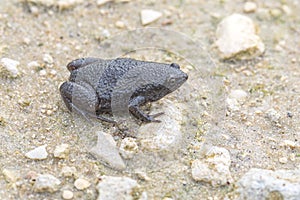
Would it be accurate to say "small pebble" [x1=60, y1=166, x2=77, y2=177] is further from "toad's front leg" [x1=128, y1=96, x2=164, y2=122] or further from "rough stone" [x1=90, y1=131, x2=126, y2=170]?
"toad's front leg" [x1=128, y1=96, x2=164, y2=122]

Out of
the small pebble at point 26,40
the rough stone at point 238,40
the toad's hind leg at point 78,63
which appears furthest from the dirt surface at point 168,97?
the toad's hind leg at point 78,63

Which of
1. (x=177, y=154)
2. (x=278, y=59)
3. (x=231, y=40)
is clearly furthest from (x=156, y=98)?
(x=278, y=59)

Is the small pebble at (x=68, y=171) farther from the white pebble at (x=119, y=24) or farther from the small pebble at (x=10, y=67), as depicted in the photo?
the white pebble at (x=119, y=24)

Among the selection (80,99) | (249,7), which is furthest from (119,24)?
(249,7)

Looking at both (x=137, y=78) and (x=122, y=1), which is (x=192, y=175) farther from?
(x=122, y=1)

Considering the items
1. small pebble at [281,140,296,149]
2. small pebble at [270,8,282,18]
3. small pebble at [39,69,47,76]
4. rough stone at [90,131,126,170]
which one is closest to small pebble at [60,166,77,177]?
rough stone at [90,131,126,170]

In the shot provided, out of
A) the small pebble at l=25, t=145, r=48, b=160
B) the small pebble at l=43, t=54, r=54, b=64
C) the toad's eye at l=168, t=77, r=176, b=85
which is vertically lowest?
the small pebble at l=25, t=145, r=48, b=160
